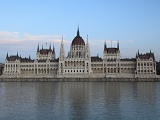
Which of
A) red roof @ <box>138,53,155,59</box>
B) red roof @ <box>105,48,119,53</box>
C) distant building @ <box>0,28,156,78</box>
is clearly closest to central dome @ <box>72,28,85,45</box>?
distant building @ <box>0,28,156,78</box>

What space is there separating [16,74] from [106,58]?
4646cm

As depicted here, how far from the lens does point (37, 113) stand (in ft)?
106

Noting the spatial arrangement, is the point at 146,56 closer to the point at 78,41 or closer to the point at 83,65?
the point at 83,65

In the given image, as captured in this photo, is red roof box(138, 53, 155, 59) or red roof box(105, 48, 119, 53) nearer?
red roof box(138, 53, 155, 59)

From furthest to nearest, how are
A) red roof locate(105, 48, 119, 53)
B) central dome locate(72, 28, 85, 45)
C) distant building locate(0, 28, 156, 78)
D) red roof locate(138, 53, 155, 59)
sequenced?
red roof locate(105, 48, 119, 53)
central dome locate(72, 28, 85, 45)
red roof locate(138, 53, 155, 59)
distant building locate(0, 28, 156, 78)

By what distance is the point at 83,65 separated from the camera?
134750 millimetres

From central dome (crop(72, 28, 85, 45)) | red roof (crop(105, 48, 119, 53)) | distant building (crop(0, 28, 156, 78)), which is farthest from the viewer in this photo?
red roof (crop(105, 48, 119, 53))

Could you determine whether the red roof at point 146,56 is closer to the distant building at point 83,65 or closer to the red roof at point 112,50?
the distant building at point 83,65

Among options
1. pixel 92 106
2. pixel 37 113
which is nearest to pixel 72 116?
pixel 37 113

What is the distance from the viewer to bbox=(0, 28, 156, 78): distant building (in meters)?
129

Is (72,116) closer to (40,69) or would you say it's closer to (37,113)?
(37,113)

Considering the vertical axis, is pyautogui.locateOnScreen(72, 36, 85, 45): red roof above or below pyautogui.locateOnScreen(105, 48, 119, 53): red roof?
above

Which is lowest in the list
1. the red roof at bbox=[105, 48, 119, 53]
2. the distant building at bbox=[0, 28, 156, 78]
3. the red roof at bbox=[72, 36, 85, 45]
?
the distant building at bbox=[0, 28, 156, 78]

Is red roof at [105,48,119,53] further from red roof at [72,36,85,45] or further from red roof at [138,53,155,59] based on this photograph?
red roof at [138,53,155,59]
